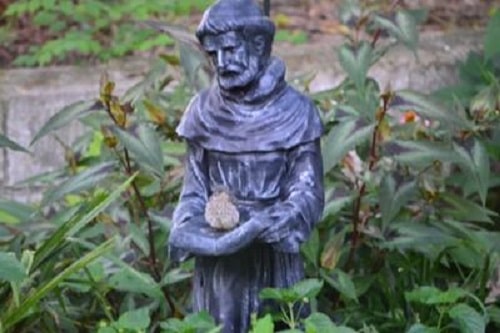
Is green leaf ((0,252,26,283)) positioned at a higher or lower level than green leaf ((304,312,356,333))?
higher

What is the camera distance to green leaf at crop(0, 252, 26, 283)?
3.46 metres

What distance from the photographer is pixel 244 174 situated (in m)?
3.40

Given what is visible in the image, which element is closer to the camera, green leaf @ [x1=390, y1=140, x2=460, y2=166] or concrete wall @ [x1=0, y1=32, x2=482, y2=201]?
green leaf @ [x1=390, y1=140, x2=460, y2=166]

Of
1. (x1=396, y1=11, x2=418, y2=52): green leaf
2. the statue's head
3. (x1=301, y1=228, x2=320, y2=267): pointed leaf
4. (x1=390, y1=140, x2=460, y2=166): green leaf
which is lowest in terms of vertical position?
(x1=301, y1=228, x2=320, y2=267): pointed leaf

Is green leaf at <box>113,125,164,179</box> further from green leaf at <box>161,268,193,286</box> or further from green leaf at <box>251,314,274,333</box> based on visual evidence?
green leaf at <box>251,314,274,333</box>

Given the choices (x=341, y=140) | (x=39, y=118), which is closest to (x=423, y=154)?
(x=341, y=140)

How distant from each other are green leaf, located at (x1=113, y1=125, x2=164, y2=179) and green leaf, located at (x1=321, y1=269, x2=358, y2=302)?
1.77 ft

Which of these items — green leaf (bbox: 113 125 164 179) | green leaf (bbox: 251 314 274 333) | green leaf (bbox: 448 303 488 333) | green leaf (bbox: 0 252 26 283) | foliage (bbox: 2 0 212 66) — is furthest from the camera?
foliage (bbox: 2 0 212 66)

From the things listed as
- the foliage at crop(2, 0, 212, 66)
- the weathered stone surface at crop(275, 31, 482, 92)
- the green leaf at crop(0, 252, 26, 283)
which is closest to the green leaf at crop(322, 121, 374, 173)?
the green leaf at crop(0, 252, 26, 283)

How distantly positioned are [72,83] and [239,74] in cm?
298

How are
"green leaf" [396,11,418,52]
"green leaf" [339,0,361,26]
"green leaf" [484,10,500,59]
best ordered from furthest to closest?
1. "green leaf" [484,10,500,59]
2. "green leaf" [339,0,361,26]
3. "green leaf" [396,11,418,52]

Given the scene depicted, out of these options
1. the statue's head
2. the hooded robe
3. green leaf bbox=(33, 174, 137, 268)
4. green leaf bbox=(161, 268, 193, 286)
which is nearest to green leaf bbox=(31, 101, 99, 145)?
green leaf bbox=(33, 174, 137, 268)

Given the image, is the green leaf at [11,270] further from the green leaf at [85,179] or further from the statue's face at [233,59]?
the statue's face at [233,59]

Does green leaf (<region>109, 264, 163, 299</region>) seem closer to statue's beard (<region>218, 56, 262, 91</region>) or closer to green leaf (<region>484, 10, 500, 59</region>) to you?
statue's beard (<region>218, 56, 262, 91</region>)
